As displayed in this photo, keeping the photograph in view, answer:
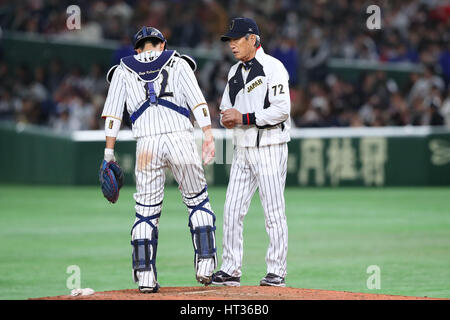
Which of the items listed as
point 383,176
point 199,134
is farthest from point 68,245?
point 383,176

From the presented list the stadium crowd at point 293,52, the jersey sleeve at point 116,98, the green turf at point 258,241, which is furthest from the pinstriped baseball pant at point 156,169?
the stadium crowd at point 293,52

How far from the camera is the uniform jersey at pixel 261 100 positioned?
29.4 ft

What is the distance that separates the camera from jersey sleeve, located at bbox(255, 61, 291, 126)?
352 inches

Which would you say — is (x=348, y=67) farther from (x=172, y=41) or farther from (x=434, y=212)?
(x=434, y=212)

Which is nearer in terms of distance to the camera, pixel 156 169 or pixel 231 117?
pixel 156 169

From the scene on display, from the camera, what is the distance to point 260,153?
9086 millimetres

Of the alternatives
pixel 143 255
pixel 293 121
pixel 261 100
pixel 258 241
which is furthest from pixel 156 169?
pixel 293 121

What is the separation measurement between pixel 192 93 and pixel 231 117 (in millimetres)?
588

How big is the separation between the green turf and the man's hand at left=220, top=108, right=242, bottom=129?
194 cm

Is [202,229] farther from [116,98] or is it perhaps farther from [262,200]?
[116,98]

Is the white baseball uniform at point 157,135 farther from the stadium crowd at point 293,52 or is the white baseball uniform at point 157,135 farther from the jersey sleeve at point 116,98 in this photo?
the stadium crowd at point 293,52

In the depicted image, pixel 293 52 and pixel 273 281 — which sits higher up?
pixel 293 52

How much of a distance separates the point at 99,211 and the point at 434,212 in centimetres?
605
